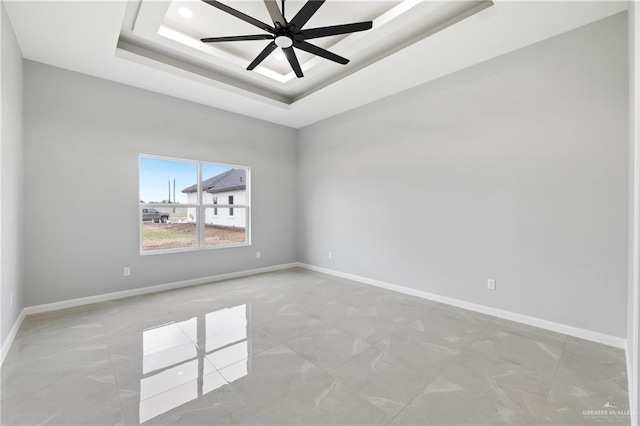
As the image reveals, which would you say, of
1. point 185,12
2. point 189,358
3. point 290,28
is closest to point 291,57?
point 290,28

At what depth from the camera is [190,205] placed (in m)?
4.76

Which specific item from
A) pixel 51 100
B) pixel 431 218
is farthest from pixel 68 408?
pixel 431 218

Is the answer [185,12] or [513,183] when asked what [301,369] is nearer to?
[513,183]

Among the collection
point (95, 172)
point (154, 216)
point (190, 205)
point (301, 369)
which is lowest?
point (301, 369)

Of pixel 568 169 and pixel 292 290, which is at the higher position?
pixel 568 169

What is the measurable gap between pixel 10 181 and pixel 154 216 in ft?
5.72

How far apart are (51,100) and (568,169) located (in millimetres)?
6036

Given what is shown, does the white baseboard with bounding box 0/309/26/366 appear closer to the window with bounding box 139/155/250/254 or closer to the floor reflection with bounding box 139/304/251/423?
the floor reflection with bounding box 139/304/251/423

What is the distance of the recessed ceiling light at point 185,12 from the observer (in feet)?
9.83

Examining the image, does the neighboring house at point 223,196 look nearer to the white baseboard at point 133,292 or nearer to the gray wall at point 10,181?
the white baseboard at point 133,292

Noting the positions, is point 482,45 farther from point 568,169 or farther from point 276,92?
point 276,92

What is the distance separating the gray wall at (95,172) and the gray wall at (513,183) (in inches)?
116

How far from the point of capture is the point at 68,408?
1788 millimetres

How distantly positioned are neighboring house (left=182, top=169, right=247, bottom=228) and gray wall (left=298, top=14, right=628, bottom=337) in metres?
2.35
